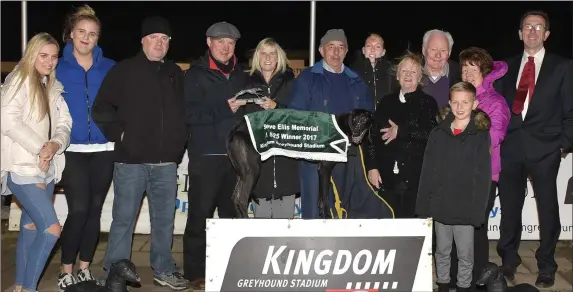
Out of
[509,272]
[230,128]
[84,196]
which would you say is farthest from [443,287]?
[84,196]

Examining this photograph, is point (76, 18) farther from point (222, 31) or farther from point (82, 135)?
point (222, 31)

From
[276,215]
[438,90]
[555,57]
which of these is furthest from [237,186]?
[555,57]

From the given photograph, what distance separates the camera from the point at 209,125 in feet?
15.1

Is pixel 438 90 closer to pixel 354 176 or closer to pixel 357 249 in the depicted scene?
pixel 354 176

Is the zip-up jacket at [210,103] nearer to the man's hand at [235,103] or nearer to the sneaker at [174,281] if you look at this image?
the man's hand at [235,103]

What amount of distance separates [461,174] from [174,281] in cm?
227

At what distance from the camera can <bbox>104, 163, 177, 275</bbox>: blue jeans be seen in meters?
4.53

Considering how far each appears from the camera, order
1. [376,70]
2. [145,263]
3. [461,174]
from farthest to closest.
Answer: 1. [145,263]
2. [376,70]
3. [461,174]

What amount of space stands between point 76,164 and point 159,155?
1.90 ft

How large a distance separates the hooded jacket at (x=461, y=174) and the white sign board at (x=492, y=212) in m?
2.36

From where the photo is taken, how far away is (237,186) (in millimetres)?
4461

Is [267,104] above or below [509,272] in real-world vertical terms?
above

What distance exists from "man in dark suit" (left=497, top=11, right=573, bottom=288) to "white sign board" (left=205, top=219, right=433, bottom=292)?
5.12ft

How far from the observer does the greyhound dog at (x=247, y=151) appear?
4.34 m
